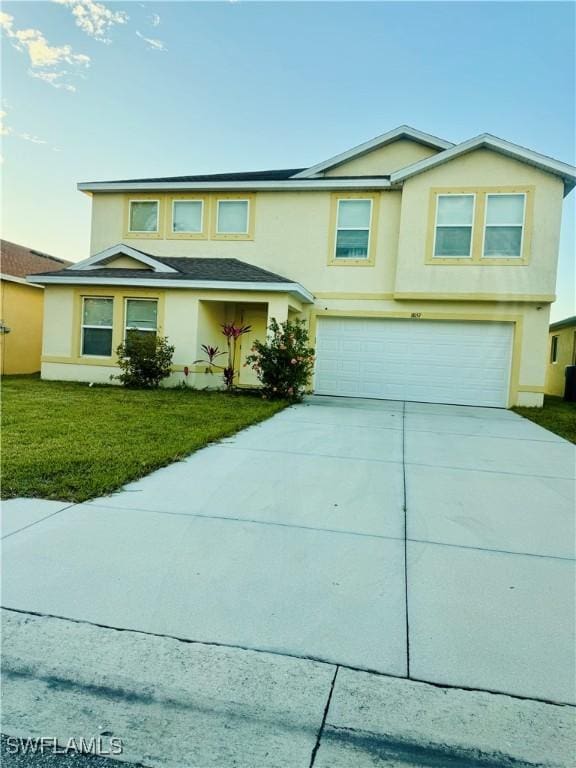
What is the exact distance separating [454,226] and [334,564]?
37.9 feet

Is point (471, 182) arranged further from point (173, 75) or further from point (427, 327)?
point (173, 75)

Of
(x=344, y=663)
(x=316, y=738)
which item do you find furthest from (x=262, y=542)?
(x=316, y=738)

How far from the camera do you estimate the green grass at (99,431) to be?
472cm

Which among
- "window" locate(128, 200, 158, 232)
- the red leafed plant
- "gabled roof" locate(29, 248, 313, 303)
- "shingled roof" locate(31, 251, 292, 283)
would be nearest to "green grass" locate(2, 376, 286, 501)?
the red leafed plant

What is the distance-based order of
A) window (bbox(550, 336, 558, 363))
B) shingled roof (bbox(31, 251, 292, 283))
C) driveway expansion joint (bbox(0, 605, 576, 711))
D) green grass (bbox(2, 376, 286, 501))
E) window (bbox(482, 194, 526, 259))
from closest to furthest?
driveway expansion joint (bbox(0, 605, 576, 711)) < green grass (bbox(2, 376, 286, 501)) < window (bbox(482, 194, 526, 259)) < shingled roof (bbox(31, 251, 292, 283)) < window (bbox(550, 336, 558, 363))

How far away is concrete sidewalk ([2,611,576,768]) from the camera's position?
6.04ft

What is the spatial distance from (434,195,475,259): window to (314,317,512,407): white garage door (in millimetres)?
1856

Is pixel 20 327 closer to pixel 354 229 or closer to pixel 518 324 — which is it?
pixel 354 229

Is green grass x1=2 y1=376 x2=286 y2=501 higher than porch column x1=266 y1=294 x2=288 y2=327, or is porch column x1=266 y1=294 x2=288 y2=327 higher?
porch column x1=266 y1=294 x2=288 y2=327

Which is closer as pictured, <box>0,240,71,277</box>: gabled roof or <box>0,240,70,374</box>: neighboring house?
<box>0,240,70,374</box>: neighboring house

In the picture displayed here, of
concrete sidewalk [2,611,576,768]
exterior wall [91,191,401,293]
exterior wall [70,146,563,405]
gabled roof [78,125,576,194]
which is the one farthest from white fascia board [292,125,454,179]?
concrete sidewalk [2,611,576,768]

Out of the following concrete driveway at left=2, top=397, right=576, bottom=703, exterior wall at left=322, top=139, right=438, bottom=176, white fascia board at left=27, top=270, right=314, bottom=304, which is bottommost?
concrete driveway at left=2, top=397, right=576, bottom=703

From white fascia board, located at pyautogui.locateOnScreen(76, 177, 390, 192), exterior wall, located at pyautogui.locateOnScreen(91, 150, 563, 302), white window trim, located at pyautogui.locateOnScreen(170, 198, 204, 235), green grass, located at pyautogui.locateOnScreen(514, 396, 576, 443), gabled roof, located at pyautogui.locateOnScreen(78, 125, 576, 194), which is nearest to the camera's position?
green grass, located at pyautogui.locateOnScreen(514, 396, 576, 443)

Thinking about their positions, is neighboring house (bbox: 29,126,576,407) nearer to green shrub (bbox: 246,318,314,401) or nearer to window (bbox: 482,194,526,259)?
window (bbox: 482,194,526,259)
